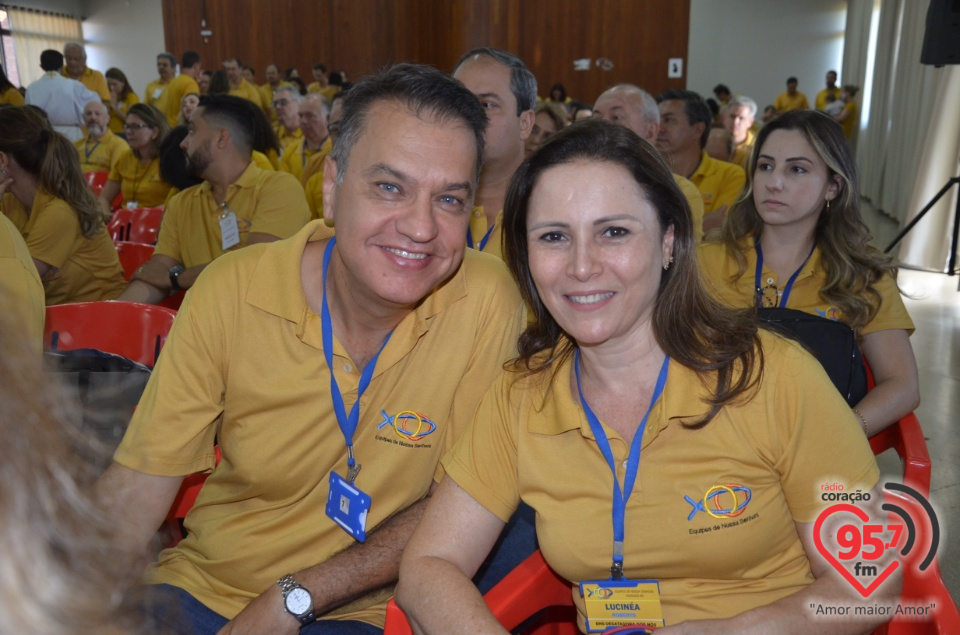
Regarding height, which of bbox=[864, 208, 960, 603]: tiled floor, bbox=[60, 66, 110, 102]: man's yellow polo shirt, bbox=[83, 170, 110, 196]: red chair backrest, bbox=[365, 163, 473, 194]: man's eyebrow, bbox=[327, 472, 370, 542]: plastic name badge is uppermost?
bbox=[60, 66, 110, 102]: man's yellow polo shirt

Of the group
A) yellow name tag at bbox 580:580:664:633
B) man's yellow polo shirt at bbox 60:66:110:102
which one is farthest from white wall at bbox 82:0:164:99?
yellow name tag at bbox 580:580:664:633

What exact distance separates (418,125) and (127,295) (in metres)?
2.28

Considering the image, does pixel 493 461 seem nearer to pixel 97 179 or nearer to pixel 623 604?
pixel 623 604

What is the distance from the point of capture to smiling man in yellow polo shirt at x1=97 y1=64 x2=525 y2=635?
65.5 inches

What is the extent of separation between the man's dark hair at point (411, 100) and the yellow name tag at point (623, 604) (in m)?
0.92

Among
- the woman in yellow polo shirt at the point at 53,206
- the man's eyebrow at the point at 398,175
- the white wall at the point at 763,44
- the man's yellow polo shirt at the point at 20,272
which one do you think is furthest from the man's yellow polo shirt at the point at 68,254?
the white wall at the point at 763,44

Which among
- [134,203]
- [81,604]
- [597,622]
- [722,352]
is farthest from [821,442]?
[134,203]

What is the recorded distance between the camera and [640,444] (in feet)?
4.90

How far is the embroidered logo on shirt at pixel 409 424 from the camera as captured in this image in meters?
1.72

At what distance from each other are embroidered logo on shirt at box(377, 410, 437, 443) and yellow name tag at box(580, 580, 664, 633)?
0.48 m

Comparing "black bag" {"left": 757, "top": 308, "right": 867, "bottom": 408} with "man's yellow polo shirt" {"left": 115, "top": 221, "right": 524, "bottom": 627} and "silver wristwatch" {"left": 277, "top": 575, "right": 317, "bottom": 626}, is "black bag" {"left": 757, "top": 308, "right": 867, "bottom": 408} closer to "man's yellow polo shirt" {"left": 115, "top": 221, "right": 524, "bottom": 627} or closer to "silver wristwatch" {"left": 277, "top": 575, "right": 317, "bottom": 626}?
"man's yellow polo shirt" {"left": 115, "top": 221, "right": 524, "bottom": 627}

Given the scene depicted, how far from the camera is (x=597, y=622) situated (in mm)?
1497

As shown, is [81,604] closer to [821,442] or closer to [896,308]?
[821,442]

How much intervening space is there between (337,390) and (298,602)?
426 mm
